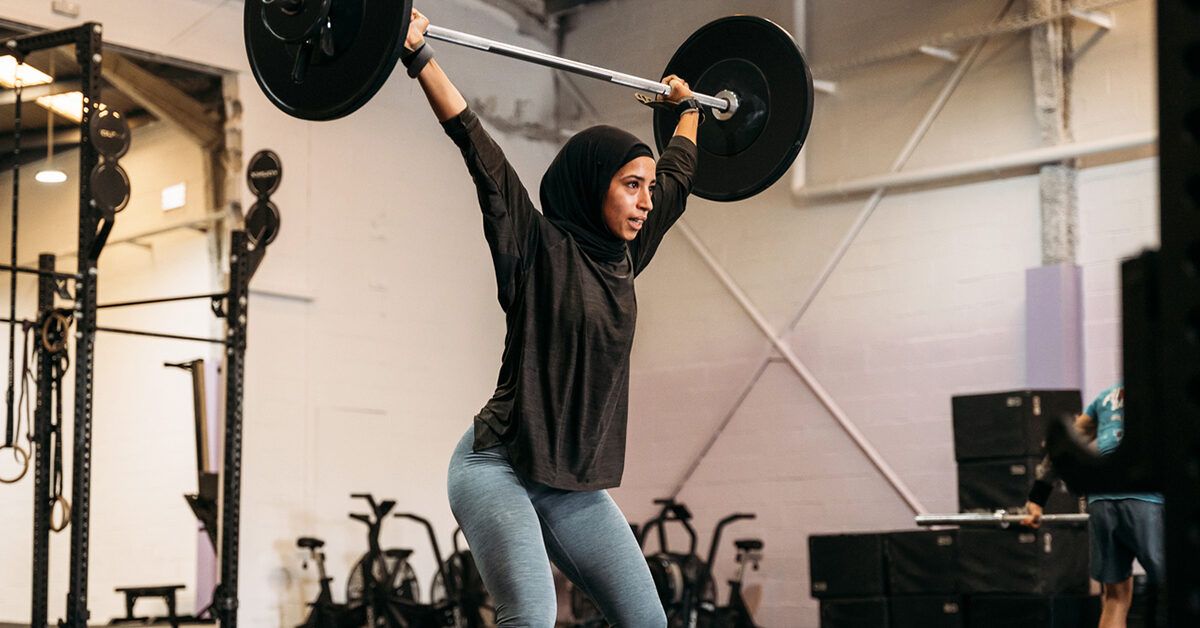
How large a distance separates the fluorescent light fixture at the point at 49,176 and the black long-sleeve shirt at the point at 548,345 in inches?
241

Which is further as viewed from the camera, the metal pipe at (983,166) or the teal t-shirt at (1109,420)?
the metal pipe at (983,166)

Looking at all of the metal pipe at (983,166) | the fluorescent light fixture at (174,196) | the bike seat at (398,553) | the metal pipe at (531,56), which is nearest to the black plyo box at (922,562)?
the metal pipe at (983,166)

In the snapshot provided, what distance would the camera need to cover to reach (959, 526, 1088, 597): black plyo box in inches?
230

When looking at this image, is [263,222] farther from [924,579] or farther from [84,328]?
[924,579]

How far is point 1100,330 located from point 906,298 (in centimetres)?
114

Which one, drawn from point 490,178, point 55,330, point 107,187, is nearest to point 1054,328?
point 107,187

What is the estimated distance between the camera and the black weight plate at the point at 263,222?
585 centimetres

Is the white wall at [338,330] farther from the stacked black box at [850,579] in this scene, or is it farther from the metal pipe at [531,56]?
the metal pipe at [531,56]

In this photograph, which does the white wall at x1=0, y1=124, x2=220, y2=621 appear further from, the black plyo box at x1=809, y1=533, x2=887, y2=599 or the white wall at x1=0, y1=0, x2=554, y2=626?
the black plyo box at x1=809, y1=533, x2=887, y2=599

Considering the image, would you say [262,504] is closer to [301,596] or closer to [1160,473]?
[301,596]

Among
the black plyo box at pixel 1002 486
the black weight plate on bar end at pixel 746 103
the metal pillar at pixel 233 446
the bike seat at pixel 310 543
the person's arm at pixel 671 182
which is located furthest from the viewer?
the bike seat at pixel 310 543

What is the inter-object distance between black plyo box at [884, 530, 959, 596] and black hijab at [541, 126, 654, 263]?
4248mm

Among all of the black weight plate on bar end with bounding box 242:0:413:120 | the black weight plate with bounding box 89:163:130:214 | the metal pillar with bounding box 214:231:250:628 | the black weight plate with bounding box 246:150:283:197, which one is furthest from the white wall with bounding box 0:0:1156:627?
the black weight plate on bar end with bounding box 242:0:413:120

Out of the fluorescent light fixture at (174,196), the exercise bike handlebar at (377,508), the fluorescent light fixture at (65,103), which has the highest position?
the fluorescent light fixture at (65,103)
